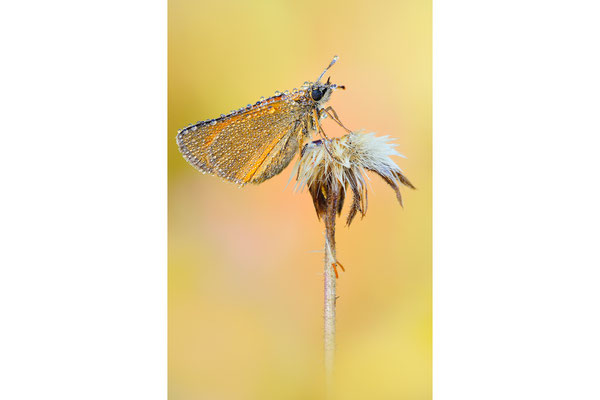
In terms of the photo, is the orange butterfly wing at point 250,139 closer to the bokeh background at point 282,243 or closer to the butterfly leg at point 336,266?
the bokeh background at point 282,243

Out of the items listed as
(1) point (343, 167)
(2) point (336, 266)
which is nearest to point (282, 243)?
(2) point (336, 266)

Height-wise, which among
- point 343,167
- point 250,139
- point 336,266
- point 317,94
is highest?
point 317,94

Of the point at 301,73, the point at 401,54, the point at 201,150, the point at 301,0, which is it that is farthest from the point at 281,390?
the point at 301,0

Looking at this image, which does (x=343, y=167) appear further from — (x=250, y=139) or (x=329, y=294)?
(x=329, y=294)

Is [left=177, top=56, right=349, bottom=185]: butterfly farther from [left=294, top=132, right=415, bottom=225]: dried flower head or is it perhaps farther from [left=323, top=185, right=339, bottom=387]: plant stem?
[left=323, top=185, right=339, bottom=387]: plant stem

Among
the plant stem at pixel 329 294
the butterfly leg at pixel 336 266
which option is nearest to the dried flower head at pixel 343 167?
the plant stem at pixel 329 294

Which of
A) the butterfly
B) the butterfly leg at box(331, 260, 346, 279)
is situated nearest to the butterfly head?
the butterfly
